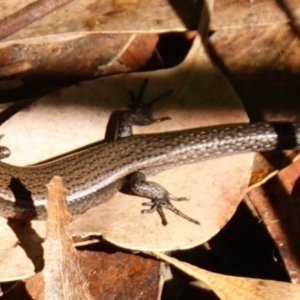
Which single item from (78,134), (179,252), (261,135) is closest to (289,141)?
(261,135)

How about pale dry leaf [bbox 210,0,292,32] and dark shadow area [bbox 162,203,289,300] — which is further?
pale dry leaf [bbox 210,0,292,32]

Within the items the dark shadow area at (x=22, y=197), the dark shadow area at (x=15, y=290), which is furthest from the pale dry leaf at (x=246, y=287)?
the dark shadow area at (x=22, y=197)

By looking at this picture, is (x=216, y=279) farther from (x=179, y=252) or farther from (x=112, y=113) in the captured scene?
(x=112, y=113)

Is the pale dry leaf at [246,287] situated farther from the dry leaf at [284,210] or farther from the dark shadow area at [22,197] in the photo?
the dark shadow area at [22,197]

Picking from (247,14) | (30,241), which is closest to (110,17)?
(247,14)

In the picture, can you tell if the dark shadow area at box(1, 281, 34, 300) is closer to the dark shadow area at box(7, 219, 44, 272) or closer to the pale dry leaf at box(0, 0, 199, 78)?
the dark shadow area at box(7, 219, 44, 272)

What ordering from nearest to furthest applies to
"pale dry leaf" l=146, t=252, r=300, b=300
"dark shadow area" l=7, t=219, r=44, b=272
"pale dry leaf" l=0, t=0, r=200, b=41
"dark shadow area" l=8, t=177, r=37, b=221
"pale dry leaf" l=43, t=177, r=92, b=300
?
"pale dry leaf" l=43, t=177, r=92, b=300 < "pale dry leaf" l=146, t=252, r=300, b=300 < "dark shadow area" l=7, t=219, r=44, b=272 < "dark shadow area" l=8, t=177, r=37, b=221 < "pale dry leaf" l=0, t=0, r=200, b=41

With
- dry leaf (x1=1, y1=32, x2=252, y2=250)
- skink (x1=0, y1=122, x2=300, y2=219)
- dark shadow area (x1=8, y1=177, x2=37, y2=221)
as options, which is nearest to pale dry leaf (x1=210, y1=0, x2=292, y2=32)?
dry leaf (x1=1, y1=32, x2=252, y2=250)

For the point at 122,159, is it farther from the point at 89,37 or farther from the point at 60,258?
the point at 60,258

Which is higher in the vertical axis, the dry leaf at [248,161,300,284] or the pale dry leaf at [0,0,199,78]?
the pale dry leaf at [0,0,199,78]
